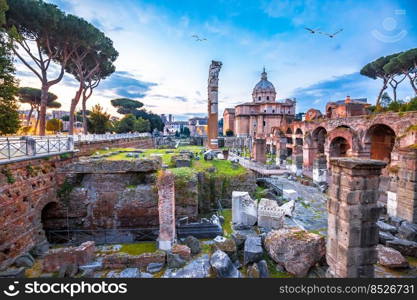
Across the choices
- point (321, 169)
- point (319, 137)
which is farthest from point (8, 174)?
point (319, 137)

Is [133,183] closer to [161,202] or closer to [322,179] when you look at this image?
[161,202]

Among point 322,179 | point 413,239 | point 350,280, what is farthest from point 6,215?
point 322,179

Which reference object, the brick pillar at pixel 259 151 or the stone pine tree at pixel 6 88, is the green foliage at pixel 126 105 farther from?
the stone pine tree at pixel 6 88

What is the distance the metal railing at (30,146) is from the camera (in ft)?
21.7

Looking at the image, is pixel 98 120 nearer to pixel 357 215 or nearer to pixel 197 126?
pixel 357 215

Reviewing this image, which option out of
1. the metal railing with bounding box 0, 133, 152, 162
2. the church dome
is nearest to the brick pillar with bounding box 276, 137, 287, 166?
the metal railing with bounding box 0, 133, 152, 162

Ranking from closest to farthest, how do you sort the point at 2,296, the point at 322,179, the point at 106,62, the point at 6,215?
the point at 2,296 < the point at 6,215 < the point at 322,179 < the point at 106,62

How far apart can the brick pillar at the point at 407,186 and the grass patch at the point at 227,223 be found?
6023 millimetres

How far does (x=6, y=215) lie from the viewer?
Result: 5.95 m

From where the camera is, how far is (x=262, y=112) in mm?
47250

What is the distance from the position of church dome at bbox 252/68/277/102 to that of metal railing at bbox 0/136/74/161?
48196 millimetres

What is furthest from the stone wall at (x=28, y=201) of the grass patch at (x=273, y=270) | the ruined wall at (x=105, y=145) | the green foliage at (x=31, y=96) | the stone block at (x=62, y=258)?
the green foliage at (x=31, y=96)

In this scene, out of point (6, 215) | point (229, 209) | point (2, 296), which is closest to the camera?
point (2, 296)

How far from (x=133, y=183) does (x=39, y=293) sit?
16.6 feet
